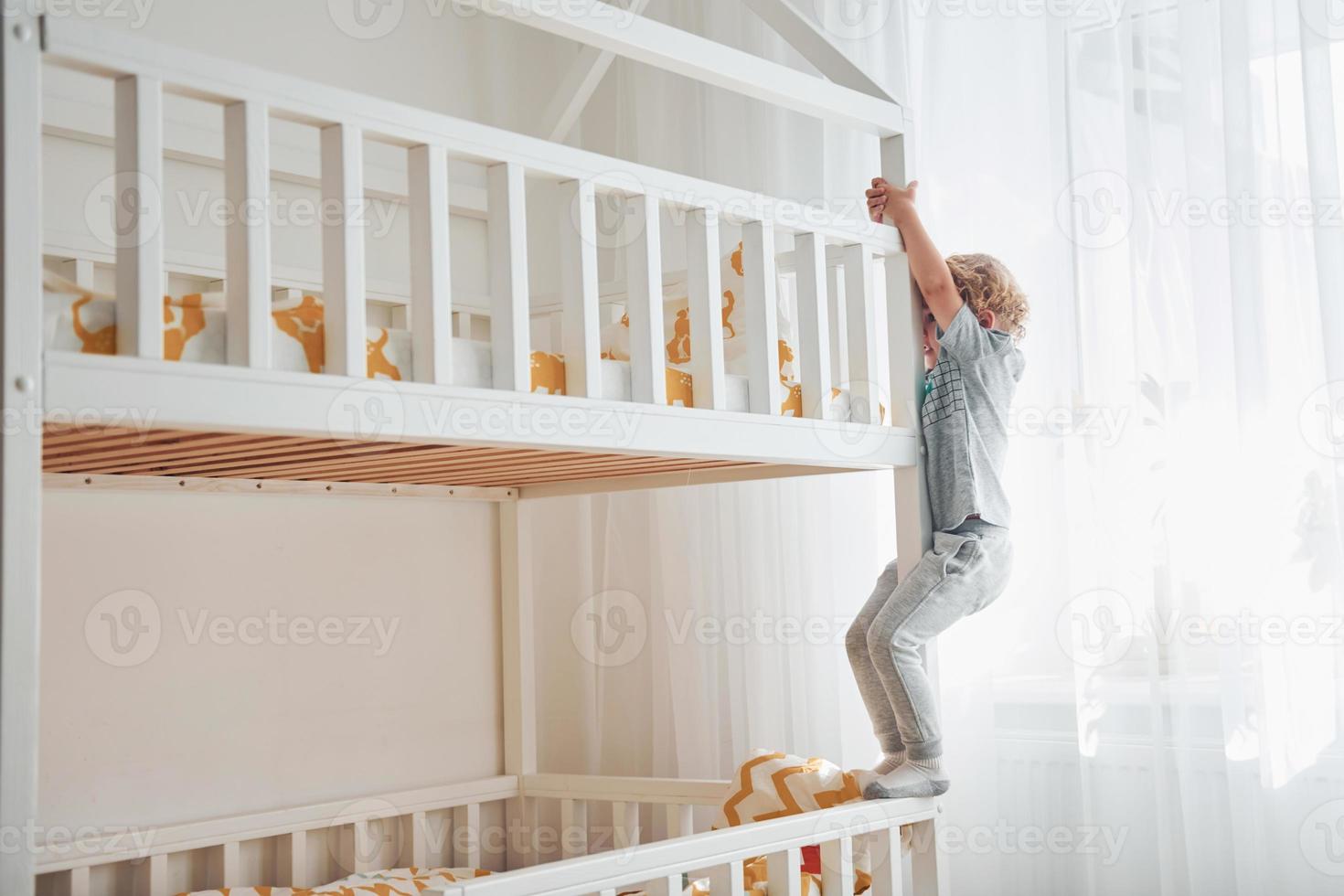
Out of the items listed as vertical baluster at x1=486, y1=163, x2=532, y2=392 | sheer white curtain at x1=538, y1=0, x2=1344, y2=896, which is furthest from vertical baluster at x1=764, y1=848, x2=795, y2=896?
vertical baluster at x1=486, y1=163, x2=532, y2=392

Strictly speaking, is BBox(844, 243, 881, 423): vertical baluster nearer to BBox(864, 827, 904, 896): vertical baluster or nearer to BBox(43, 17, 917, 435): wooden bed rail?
BBox(43, 17, 917, 435): wooden bed rail

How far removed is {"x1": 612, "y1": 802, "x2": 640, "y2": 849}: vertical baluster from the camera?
7.73 ft

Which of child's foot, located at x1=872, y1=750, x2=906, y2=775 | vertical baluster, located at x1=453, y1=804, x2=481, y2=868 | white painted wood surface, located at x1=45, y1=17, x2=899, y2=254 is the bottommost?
vertical baluster, located at x1=453, y1=804, x2=481, y2=868

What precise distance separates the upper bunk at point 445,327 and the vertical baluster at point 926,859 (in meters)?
0.56

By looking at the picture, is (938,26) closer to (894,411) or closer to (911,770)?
(894,411)

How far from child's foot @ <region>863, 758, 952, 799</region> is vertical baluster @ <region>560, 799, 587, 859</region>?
783 mm

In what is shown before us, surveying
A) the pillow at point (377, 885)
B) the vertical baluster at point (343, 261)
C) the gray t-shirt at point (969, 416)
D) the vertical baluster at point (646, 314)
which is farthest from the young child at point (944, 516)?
the vertical baluster at point (343, 261)

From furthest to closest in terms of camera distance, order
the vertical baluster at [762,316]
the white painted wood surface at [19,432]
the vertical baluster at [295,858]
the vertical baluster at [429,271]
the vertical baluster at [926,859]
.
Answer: the vertical baluster at [295,858], the vertical baluster at [926,859], the vertical baluster at [762,316], the vertical baluster at [429,271], the white painted wood surface at [19,432]

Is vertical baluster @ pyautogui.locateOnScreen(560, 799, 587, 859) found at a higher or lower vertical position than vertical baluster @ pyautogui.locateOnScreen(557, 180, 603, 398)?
lower

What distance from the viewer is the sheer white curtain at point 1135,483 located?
75.7 inches

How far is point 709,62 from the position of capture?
165 centimetres

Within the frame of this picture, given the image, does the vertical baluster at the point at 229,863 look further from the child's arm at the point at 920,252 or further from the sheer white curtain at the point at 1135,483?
the child's arm at the point at 920,252

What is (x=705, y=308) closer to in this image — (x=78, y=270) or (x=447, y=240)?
(x=447, y=240)

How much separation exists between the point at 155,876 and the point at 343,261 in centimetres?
125
